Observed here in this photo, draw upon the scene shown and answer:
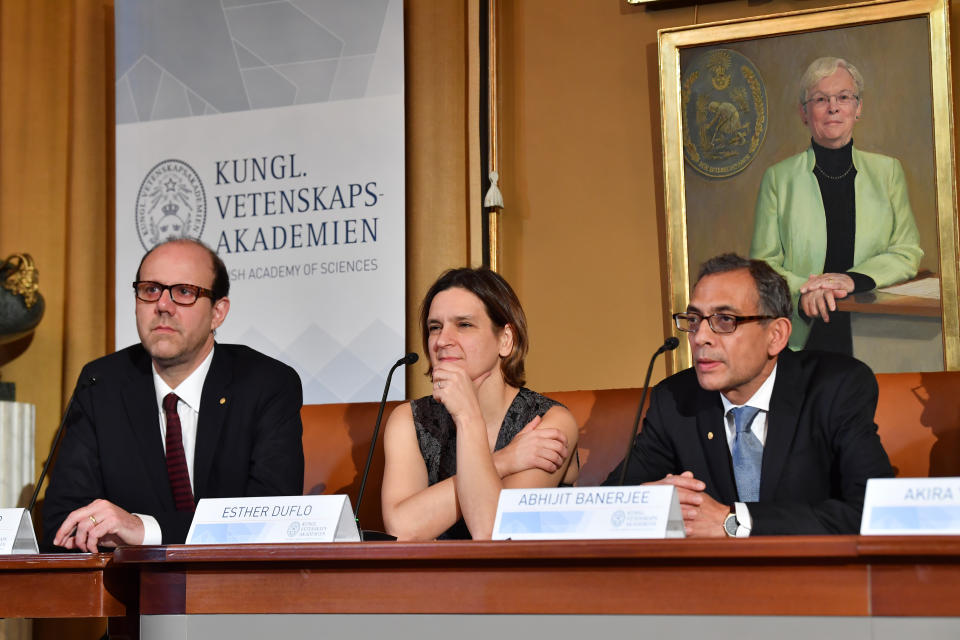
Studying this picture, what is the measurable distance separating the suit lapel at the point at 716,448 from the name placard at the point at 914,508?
1.09 m

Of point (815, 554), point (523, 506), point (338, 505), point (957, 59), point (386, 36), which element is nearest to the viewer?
point (815, 554)

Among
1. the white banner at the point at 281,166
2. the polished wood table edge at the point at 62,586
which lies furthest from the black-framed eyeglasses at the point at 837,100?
the polished wood table edge at the point at 62,586

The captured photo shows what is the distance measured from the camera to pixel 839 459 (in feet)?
8.46

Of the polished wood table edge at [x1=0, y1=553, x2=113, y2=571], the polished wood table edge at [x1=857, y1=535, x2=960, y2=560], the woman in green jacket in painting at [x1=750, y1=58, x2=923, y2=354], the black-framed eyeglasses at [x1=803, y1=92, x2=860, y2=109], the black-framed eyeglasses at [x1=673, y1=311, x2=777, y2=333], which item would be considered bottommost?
the polished wood table edge at [x1=0, y1=553, x2=113, y2=571]

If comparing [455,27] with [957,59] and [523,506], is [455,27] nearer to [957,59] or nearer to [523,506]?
[957,59]

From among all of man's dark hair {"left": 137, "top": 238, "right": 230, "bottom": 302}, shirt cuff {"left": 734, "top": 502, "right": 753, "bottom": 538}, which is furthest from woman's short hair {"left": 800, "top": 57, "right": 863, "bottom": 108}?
man's dark hair {"left": 137, "top": 238, "right": 230, "bottom": 302}

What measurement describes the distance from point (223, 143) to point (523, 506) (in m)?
3.01

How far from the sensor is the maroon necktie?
2.93 meters

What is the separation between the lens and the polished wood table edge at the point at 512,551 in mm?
1508


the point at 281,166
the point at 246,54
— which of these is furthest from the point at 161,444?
the point at 246,54

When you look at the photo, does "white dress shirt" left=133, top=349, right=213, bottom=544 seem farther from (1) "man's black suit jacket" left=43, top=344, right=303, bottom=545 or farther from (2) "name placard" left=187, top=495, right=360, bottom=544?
(2) "name placard" left=187, top=495, right=360, bottom=544

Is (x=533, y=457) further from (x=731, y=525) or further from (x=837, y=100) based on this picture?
(x=837, y=100)

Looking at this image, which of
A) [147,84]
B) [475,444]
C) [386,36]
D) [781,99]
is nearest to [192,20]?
[147,84]

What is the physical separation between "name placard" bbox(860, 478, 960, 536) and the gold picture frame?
2.00 m
